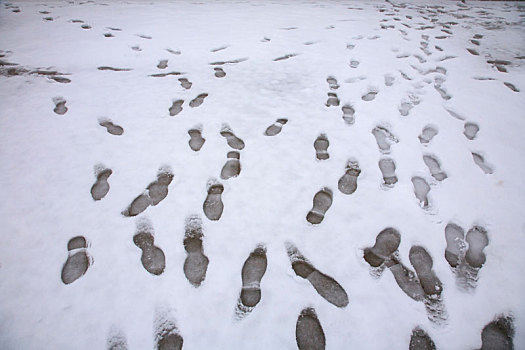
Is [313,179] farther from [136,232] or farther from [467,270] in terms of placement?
[136,232]

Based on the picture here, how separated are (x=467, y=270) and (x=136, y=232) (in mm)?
1487

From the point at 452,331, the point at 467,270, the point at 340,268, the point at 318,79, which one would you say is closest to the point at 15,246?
the point at 340,268

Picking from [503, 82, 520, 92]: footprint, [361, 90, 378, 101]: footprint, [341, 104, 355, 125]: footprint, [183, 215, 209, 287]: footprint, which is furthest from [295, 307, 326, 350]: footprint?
[503, 82, 520, 92]: footprint

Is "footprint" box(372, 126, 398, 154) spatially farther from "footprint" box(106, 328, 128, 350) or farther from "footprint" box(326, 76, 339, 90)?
"footprint" box(106, 328, 128, 350)

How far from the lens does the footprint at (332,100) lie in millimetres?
1991

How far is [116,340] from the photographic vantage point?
0.94 meters

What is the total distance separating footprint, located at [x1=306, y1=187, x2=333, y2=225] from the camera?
4.20ft

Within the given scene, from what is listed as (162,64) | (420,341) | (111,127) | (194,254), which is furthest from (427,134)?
(162,64)

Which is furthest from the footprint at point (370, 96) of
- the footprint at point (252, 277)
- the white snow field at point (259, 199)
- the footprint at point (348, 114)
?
the footprint at point (252, 277)

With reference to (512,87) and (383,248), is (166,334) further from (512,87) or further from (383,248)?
(512,87)

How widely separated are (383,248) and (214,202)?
845mm

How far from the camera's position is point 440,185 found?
4.64 feet

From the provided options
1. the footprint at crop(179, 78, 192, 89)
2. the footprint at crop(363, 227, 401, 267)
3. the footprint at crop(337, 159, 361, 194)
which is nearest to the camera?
the footprint at crop(363, 227, 401, 267)

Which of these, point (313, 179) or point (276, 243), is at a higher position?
point (313, 179)
